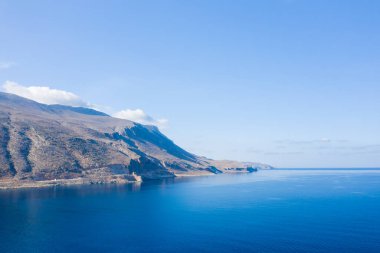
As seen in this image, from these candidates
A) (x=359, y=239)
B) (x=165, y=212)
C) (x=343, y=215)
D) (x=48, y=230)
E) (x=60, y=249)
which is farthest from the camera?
(x=165, y=212)

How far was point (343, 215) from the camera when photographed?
112 m

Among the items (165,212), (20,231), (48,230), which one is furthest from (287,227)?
(20,231)

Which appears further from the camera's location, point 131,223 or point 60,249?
point 131,223

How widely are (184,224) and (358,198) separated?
4404 inches

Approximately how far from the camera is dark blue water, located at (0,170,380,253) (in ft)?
243

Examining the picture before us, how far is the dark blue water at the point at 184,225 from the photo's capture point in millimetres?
74000

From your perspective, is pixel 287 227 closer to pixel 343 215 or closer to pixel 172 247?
pixel 343 215

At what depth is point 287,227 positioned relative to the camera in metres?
93.5

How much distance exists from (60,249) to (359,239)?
78.1m

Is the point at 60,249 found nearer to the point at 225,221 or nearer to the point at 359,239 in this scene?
the point at 225,221

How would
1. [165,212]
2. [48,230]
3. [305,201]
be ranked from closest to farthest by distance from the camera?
1. [48,230]
2. [165,212]
3. [305,201]

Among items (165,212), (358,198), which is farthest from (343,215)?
(165,212)

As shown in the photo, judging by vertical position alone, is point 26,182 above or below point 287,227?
above

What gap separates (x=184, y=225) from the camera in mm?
97438
